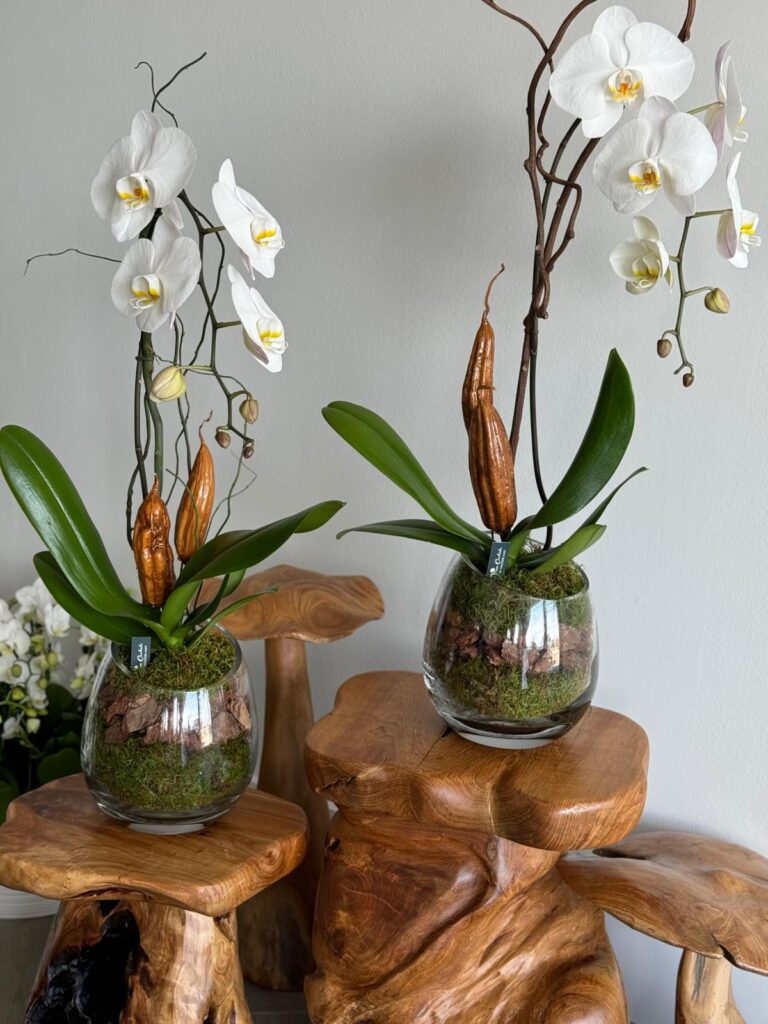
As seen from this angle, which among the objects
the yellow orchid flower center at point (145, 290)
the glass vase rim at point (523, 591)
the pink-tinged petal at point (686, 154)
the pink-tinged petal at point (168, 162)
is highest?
the pink-tinged petal at point (686, 154)

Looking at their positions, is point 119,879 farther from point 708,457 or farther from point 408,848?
point 708,457

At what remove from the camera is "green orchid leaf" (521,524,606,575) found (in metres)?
0.93

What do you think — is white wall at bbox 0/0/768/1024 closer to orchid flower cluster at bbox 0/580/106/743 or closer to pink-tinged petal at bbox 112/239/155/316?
orchid flower cluster at bbox 0/580/106/743

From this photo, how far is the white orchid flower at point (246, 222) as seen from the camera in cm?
89

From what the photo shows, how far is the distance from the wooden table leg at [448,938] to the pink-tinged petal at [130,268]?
1.80 feet

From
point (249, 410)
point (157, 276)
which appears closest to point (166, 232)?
point (157, 276)

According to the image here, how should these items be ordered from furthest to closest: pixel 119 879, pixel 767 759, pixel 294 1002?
pixel 294 1002 → pixel 767 759 → pixel 119 879

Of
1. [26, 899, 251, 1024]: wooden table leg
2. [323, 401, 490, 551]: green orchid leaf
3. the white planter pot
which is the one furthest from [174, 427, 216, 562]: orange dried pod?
the white planter pot

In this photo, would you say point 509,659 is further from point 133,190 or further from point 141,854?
point 133,190

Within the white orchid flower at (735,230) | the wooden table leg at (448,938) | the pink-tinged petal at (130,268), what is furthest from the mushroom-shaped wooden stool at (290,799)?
the white orchid flower at (735,230)

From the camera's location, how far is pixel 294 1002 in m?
1.27

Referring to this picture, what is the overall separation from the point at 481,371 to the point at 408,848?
1.57 ft

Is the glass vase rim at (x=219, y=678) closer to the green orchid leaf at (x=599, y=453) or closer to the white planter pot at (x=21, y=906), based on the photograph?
the green orchid leaf at (x=599, y=453)

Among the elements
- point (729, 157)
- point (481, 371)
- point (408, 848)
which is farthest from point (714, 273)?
point (408, 848)
